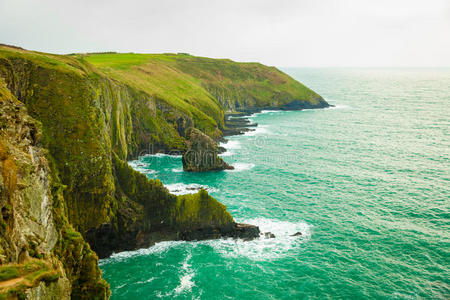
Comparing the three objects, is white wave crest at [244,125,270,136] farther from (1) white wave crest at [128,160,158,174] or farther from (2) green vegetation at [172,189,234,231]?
(2) green vegetation at [172,189,234,231]

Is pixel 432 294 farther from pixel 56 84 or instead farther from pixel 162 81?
pixel 162 81

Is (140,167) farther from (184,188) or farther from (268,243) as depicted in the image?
(268,243)

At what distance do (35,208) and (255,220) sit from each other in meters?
31.1

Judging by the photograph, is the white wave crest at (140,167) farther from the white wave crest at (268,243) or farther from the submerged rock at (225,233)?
the white wave crest at (268,243)

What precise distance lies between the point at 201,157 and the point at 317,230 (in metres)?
32.9

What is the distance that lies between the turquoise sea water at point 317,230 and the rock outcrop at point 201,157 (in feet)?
7.74

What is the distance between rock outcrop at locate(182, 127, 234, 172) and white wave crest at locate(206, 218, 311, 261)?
24917 mm

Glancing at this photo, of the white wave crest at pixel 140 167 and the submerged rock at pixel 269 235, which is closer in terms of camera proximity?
the submerged rock at pixel 269 235

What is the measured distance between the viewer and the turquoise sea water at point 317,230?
29.9 meters

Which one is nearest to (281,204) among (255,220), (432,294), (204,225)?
(255,220)

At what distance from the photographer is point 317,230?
40906 mm

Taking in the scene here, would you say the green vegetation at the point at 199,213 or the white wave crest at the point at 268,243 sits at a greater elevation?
the green vegetation at the point at 199,213

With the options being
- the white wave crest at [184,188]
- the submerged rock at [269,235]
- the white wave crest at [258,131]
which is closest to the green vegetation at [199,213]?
the submerged rock at [269,235]

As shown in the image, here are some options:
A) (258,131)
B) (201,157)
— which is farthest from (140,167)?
(258,131)
